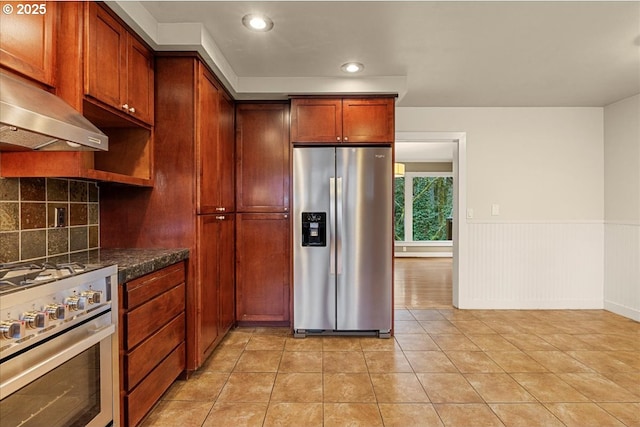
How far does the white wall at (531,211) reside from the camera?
3.87 m

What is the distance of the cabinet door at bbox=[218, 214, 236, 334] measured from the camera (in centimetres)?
275

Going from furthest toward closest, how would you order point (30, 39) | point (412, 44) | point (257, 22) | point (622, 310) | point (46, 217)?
1. point (622, 310)
2. point (412, 44)
3. point (257, 22)
4. point (46, 217)
5. point (30, 39)

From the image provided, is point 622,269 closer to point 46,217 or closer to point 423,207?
point 423,207

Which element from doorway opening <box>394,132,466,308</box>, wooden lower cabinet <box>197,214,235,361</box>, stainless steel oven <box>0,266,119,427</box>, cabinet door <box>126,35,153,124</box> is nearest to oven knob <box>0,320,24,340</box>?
stainless steel oven <box>0,266,119,427</box>

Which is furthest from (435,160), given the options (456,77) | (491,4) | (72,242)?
(72,242)

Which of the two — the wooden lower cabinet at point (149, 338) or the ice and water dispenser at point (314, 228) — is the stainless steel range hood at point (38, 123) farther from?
the ice and water dispenser at point (314, 228)

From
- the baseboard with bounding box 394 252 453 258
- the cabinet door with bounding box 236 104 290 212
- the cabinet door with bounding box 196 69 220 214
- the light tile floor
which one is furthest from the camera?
the baseboard with bounding box 394 252 453 258

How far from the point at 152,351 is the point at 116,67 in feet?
5.17

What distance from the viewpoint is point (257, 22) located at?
2.06 meters

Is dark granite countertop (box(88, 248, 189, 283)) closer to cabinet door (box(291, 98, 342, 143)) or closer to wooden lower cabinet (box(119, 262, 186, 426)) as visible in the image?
wooden lower cabinet (box(119, 262, 186, 426))

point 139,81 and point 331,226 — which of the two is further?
point 331,226

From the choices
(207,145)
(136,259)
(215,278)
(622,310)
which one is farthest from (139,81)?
(622,310)

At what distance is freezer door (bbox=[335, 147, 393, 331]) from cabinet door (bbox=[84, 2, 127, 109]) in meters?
1.70

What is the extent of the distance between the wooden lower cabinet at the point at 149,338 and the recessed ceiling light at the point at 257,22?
1.59m
